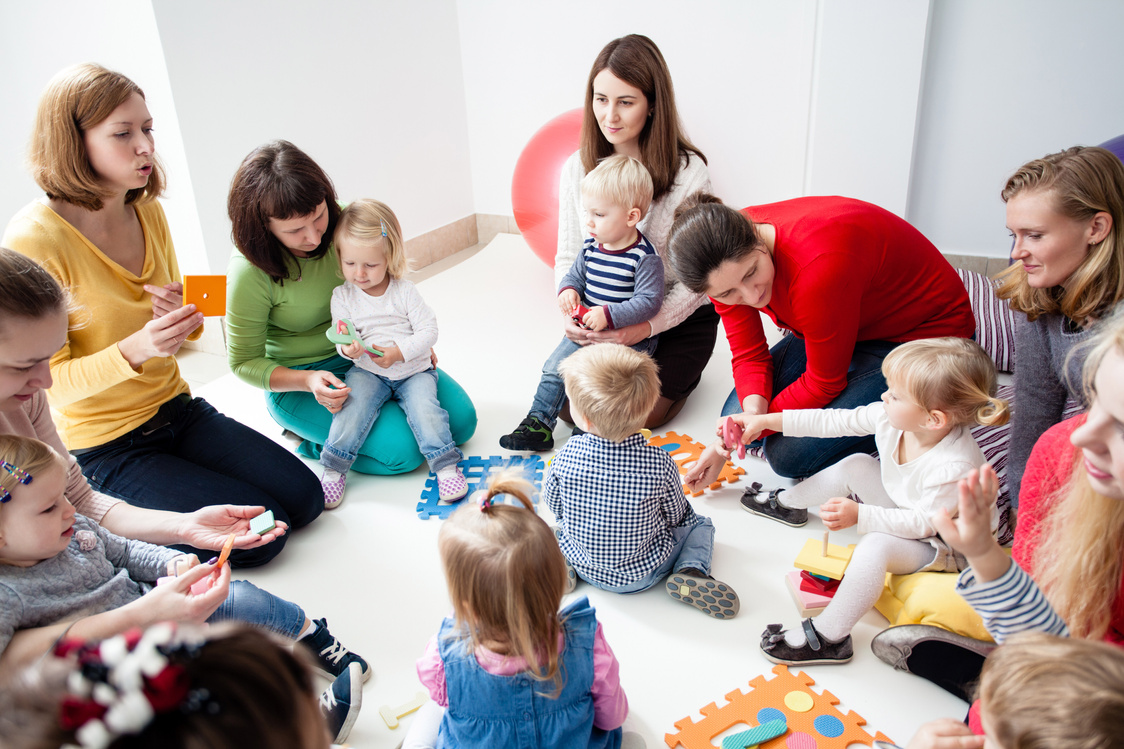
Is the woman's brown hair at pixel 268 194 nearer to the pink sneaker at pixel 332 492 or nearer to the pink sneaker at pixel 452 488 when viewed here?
the pink sneaker at pixel 332 492

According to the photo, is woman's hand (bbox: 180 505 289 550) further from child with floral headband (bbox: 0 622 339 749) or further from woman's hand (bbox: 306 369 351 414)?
child with floral headband (bbox: 0 622 339 749)

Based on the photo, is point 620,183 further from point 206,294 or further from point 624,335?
point 206,294

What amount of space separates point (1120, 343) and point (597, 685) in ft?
3.19

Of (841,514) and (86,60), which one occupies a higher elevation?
(86,60)

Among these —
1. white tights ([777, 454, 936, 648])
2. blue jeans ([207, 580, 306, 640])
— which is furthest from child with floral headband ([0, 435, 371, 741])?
white tights ([777, 454, 936, 648])

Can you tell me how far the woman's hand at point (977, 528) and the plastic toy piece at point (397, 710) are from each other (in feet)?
3.72

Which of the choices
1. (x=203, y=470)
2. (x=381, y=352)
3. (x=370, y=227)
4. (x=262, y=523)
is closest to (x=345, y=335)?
(x=381, y=352)

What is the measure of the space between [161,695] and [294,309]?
1.94 m

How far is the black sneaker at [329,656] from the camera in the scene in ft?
5.78

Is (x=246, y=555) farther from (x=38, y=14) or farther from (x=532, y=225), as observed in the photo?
(x=38, y=14)

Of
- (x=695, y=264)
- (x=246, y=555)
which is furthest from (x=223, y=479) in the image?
(x=695, y=264)

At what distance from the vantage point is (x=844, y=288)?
81.0 inches

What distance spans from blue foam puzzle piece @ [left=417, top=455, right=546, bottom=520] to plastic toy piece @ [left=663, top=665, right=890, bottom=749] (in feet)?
3.00

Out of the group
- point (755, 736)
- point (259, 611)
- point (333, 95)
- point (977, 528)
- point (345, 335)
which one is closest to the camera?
point (977, 528)
